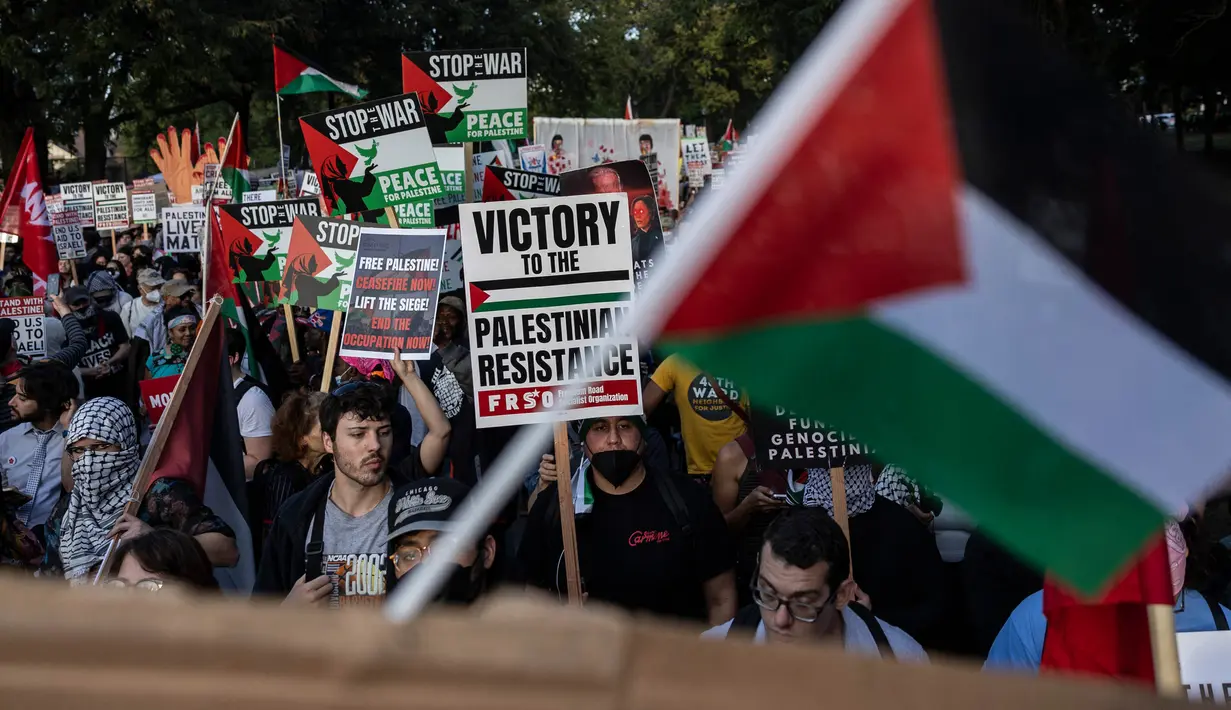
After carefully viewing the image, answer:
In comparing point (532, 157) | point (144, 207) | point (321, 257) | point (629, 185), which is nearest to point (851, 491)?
point (321, 257)

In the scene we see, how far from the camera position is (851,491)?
532 centimetres

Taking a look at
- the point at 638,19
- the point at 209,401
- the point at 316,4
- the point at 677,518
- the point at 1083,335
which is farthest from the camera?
the point at 638,19

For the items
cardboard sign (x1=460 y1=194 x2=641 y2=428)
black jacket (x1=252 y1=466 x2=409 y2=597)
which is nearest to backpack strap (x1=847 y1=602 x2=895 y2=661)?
cardboard sign (x1=460 y1=194 x2=641 y2=428)

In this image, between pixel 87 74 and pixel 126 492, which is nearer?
pixel 126 492

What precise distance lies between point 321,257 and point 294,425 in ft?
7.63

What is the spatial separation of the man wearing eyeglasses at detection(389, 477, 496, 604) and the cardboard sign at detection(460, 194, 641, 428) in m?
1.15

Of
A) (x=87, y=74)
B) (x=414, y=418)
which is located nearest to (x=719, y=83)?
(x=87, y=74)

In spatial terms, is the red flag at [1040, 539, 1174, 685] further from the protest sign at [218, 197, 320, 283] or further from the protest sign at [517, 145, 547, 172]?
the protest sign at [517, 145, 547, 172]

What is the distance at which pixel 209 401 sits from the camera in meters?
5.60

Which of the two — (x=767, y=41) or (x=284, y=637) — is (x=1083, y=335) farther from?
(x=767, y=41)

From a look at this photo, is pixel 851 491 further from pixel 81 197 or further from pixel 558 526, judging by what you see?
pixel 81 197

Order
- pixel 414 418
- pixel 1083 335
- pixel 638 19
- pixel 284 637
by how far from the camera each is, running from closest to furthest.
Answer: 1. pixel 284 637
2. pixel 1083 335
3. pixel 414 418
4. pixel 638 19

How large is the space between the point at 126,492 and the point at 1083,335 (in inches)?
176

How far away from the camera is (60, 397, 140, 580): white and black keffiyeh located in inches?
197
